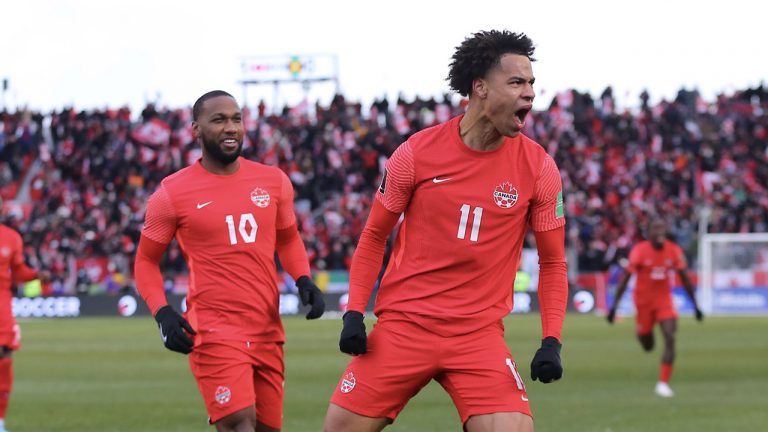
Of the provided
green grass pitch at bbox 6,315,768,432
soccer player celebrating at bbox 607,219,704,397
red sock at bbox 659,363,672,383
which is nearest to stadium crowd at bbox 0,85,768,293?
green grass pitch at bbox 6,315,768,432

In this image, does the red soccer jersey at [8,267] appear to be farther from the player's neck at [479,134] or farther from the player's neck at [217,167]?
the player's neck at [479,134]

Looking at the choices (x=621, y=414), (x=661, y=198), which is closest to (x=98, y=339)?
(x=621, y=414)

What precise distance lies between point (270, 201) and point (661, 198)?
35.1 meters

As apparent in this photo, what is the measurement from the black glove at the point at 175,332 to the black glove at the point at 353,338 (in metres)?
1.62

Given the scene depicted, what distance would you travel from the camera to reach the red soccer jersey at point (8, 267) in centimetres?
1251

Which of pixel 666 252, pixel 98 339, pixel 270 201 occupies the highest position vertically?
pixel 270 201

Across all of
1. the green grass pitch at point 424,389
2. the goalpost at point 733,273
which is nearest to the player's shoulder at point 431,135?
the green grass pitch at point 424,389

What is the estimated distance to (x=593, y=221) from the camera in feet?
132

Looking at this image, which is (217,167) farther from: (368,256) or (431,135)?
(431,135)

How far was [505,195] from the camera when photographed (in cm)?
595

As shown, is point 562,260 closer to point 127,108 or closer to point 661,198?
point 661,198

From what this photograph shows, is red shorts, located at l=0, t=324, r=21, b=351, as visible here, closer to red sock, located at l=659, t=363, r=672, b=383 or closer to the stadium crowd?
red sock, located at l=659, t=363, r=672, b=383

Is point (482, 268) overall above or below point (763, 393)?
above

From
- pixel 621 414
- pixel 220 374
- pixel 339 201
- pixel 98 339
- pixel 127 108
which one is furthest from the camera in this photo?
pixel 127 108
